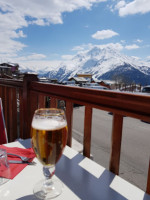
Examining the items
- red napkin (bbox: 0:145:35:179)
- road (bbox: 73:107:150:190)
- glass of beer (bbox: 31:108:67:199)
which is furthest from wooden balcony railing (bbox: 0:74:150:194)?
road (bbox: 73:107:150:190)

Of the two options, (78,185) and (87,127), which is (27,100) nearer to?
(87,127)

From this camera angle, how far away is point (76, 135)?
24.1ft

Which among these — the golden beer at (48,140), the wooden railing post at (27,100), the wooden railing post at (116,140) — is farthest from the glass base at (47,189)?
the wooden railing post at (27,100)

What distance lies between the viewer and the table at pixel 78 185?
0.61m

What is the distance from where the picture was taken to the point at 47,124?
1.88 ft

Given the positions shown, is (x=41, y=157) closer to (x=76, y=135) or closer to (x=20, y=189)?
(x=20, y=189)

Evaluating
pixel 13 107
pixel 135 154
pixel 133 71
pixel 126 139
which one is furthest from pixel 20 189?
pixel 133 71

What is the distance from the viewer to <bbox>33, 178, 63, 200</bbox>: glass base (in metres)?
0.59

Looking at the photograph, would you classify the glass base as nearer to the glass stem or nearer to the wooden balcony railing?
the glass stem

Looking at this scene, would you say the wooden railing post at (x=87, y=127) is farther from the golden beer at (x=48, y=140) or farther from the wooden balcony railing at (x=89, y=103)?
the golden beer at (x=48, y=140)

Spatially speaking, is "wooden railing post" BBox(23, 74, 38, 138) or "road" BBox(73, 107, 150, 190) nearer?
"wooden railing post" BBox(23, 74, 38, 138)

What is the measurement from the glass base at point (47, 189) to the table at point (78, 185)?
0.05 feet

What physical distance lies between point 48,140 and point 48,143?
0.01 meters

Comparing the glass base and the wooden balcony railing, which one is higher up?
the wooden balcony railing
